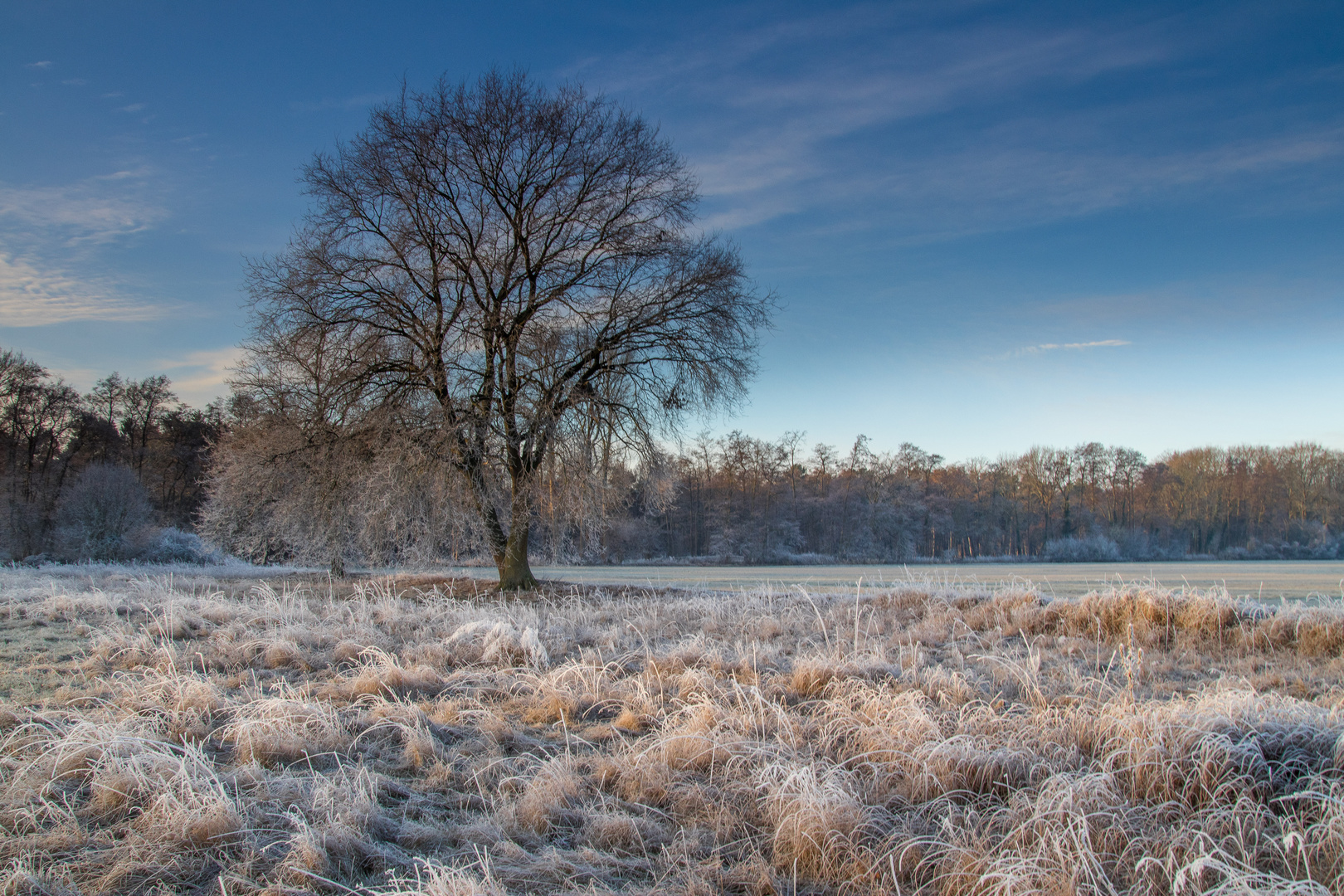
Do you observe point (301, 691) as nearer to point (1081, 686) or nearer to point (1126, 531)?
point (1081, 686)

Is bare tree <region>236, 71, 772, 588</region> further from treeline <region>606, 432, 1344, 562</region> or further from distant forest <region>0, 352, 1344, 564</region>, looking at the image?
treeline <region>606, 432, 1344, 562</region>

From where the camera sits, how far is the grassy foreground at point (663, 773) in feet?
9.98

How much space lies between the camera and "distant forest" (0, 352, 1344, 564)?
15461 millimetres

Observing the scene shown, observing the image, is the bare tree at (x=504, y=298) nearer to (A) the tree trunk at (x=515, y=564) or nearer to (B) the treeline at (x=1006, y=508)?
(A) the tree trunk at (x=515, y=564)

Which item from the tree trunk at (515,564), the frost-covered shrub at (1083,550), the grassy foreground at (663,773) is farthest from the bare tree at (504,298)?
the frost-covered shrub at (1083,550)

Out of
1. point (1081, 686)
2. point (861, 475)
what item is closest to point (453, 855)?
point (1081, 686)

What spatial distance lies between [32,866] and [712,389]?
46.0 ft

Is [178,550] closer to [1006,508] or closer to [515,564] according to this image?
[515,564]

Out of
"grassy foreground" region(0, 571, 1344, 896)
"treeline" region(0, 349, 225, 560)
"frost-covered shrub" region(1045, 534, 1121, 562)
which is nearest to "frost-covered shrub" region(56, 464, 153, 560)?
"treeline" region(0, 349, 225, 560)

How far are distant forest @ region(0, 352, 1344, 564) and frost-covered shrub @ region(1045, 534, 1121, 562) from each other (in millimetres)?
188

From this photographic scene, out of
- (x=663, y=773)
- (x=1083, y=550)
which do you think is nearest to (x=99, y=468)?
(x=663, y=773)

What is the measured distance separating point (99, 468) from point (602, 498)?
2800 cm

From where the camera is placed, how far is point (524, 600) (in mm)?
14203

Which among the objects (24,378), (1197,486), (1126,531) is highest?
(24,378)
